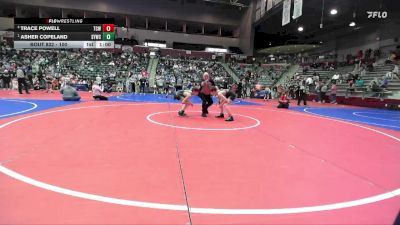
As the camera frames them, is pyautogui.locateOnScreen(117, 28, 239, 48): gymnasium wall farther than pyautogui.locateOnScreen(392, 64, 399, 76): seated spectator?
Yes

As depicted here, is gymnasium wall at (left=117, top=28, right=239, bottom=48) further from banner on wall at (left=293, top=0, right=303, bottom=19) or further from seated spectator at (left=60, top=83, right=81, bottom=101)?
seated spectator at (left=60, top=83, right=81, bottom=101)

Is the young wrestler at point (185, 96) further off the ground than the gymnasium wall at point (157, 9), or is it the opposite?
the gymnasium wall at point (157, 9)

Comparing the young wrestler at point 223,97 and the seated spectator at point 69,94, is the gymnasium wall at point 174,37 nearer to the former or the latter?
the seated spectator at point 69,94

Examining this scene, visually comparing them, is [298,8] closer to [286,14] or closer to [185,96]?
[286,14]

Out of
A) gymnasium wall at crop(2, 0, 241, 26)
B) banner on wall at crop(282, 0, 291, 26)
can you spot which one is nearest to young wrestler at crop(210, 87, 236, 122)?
banner on wall at crop(282, 0, 291, 26)

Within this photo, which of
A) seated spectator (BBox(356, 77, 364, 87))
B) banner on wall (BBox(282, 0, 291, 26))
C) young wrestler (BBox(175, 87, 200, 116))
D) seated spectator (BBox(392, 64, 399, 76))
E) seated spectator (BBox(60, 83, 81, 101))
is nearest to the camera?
young wrestler (BBox(175, 87, 200, 116))

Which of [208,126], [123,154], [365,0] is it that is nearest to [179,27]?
[365,0]

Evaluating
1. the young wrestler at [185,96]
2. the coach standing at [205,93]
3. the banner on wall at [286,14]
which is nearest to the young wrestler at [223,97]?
the coach standing at [205,93]

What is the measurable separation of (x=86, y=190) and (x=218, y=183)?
1290 millimetres

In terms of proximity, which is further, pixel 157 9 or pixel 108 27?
pixel 157 9
